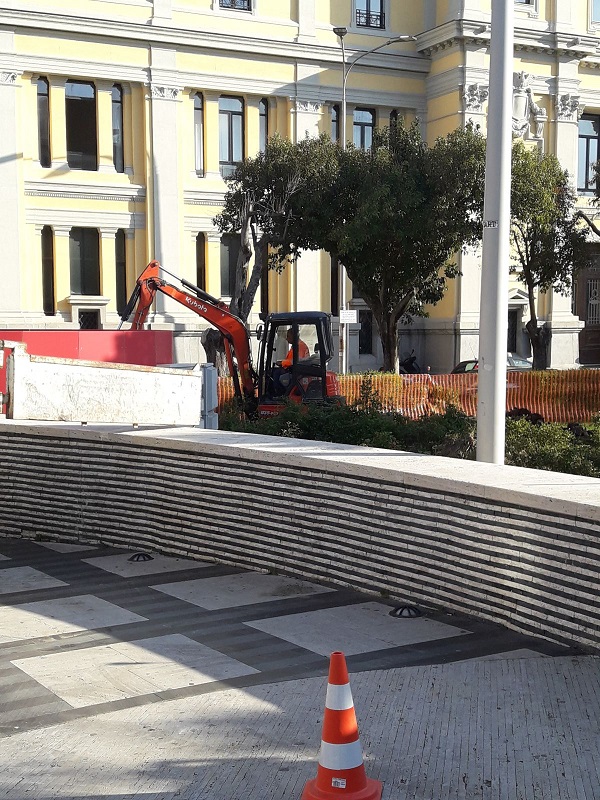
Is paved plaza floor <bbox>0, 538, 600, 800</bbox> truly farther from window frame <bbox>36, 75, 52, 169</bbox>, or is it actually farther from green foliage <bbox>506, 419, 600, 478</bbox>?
window frame <bbox>36, 75, 52, 169</bbox>

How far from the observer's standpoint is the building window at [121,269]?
39500mm

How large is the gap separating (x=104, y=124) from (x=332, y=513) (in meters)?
33.1

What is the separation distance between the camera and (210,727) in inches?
223

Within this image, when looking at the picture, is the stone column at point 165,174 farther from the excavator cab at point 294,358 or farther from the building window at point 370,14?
the excavator cab at point 294,358

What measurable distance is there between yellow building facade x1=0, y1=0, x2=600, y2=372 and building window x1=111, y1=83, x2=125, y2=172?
0.05m

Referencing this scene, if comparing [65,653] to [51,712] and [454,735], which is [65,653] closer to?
[51,712]

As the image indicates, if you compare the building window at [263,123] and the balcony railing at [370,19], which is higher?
the balcony railing at [370,19]

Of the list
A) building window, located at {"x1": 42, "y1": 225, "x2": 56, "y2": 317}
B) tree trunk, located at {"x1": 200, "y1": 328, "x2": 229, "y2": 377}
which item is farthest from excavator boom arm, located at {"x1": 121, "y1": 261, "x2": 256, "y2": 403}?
building window, located at {"x1": 42, "y1": 225, "x2": 56, "y2": 317}

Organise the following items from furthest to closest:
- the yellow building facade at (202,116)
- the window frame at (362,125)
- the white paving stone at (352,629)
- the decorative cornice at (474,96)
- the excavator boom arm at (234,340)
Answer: the window frame at (362,125) < the decorative cornice at (474,96) < the yellow building facade at (202,116) < the excavator boom arm at (234,340) < the white paving stone at (352,629)

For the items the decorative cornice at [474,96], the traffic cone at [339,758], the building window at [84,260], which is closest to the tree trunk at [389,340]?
the building window at [84,260]

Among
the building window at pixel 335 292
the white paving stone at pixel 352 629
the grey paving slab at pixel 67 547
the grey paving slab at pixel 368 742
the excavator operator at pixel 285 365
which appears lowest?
the grey paving slab at pixel 67 547

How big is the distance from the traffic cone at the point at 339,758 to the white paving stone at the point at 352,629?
226 cm

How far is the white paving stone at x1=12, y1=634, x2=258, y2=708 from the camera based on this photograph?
20.7ft

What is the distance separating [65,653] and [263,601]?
174 cm
